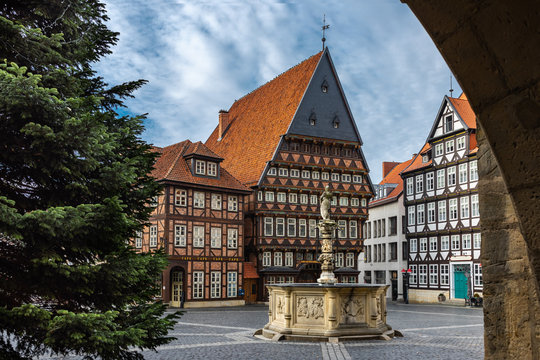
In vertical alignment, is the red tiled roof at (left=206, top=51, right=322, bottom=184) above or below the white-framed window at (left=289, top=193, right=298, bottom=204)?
above

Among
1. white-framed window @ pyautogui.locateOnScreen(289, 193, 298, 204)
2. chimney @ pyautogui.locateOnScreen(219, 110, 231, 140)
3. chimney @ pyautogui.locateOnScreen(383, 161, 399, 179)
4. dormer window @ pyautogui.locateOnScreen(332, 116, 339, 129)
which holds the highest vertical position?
chimney @ pyautogui.locateOnScreen(219, 110, 231, 140)

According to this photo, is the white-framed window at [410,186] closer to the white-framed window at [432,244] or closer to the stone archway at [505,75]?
the white-framed window at [432,244]

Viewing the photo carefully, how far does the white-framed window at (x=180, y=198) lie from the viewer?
33.6 metres

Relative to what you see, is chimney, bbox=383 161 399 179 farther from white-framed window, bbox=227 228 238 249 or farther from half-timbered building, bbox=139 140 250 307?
white-framed window, bbox=227 228 238 249

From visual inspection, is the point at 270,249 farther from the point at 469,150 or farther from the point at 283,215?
the point at 469,150

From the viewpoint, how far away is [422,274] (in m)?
41.4

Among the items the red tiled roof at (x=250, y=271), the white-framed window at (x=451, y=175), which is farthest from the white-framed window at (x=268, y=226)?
the white-framed window at (x=451, y=175)

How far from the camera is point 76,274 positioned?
7.05 meters

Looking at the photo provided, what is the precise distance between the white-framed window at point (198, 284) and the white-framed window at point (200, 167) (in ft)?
20.1

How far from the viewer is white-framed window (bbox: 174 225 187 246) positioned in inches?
1309

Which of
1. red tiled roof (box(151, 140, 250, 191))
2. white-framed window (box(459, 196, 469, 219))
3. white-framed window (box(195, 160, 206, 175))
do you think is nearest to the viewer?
red tiled roof (box(151, 140, 250, 191))

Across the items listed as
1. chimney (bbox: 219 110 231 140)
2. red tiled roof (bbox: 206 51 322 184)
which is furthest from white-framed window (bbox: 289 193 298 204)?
chimney (bbox: 219 110 231 140)

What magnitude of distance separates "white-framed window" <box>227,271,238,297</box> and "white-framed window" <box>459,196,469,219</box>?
50.7 ft

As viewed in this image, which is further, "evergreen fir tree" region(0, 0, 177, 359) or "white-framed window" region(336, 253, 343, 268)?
"white-framed window" region(336, 253, 343, 268)
